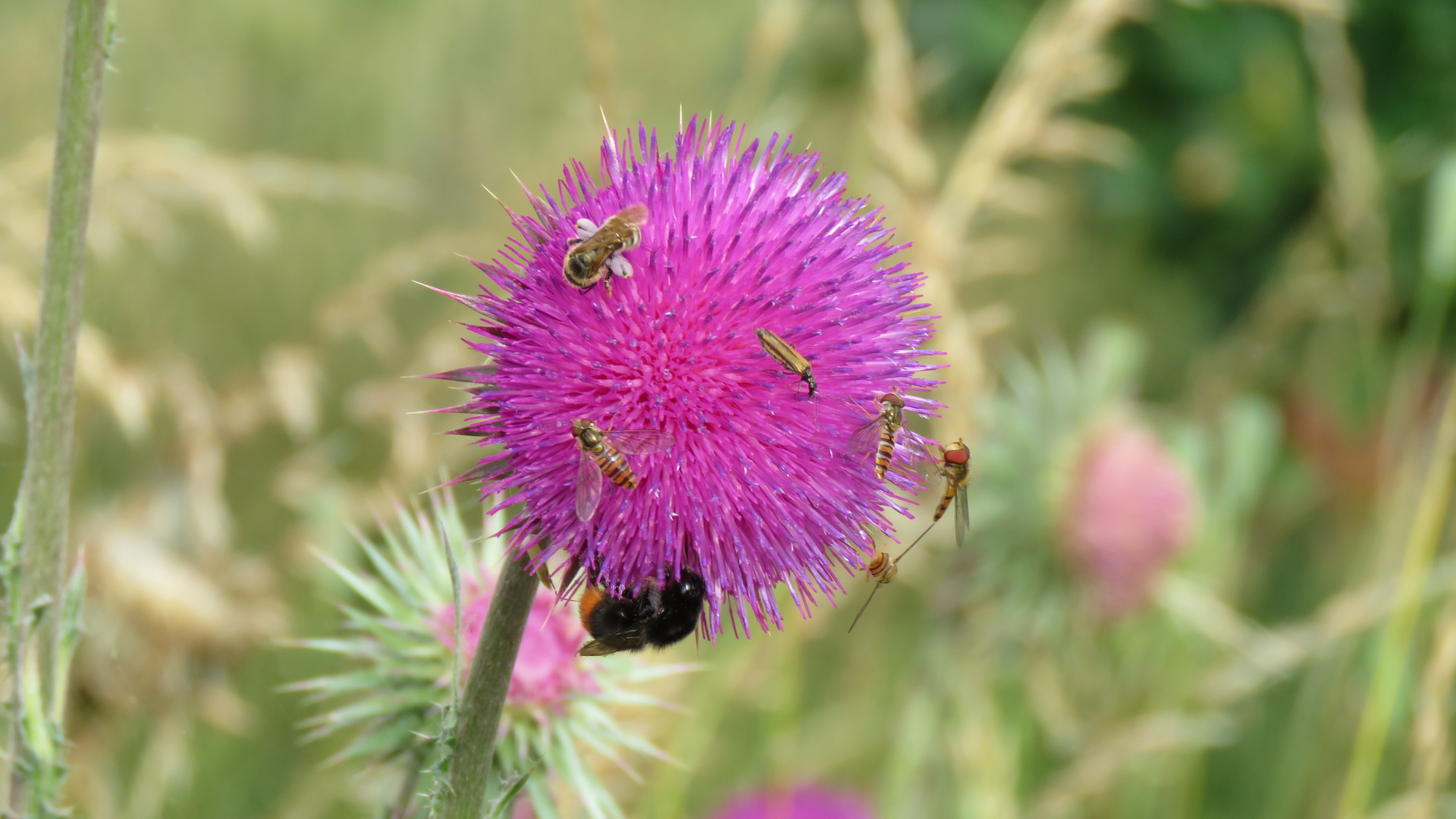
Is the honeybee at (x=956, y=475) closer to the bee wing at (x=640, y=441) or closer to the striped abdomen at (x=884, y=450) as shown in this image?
the striped abdomen at (x=884, y=450)

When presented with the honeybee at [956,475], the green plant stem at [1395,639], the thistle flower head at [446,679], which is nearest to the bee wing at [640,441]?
the thistle flower head at [446,679]

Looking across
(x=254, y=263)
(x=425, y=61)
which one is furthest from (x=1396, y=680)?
(x=425, y=61)

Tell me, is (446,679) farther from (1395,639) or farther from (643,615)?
(1395,639)

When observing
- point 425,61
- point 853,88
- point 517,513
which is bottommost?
point 517,513

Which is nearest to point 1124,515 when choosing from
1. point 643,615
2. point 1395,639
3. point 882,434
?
point 1395,639

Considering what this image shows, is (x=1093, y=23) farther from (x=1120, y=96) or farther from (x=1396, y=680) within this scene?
(x=1120, y=96)

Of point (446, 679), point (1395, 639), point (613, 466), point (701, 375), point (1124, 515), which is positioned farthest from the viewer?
point (1124, 515)

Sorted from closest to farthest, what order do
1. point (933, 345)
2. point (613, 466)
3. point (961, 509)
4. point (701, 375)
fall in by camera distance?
point (613, 466), point (701, 375), point (961, 509), point (933, 345)
